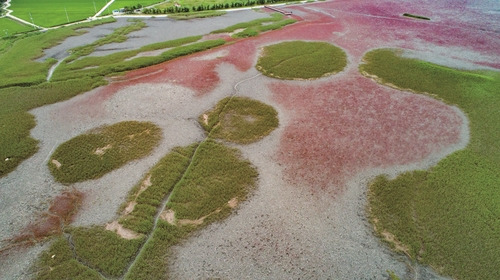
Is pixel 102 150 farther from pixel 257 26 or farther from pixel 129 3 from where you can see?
pixel 129 3

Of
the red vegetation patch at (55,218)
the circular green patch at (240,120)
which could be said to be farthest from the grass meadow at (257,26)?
the red vegetation patch at (55,218)

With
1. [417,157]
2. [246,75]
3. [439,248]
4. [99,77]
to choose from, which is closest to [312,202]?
[439,248]

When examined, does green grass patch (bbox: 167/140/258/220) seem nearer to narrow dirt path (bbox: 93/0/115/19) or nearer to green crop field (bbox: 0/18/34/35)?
green crop field (bbox: 0/18/34/35)

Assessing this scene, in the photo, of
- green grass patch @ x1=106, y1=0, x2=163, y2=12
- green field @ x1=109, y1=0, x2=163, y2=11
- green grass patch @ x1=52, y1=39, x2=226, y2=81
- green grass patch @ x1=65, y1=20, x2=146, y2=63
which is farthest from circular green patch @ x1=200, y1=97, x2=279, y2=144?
green field @ x1=109, y1=0, x2=163, y2=11

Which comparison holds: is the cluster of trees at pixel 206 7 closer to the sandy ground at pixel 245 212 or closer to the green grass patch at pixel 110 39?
the green grass patch at pixel 110 39

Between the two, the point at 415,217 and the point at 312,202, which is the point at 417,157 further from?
the point at 312,202

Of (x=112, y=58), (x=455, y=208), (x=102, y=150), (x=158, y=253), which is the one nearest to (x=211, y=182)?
(x=158, y=253)
